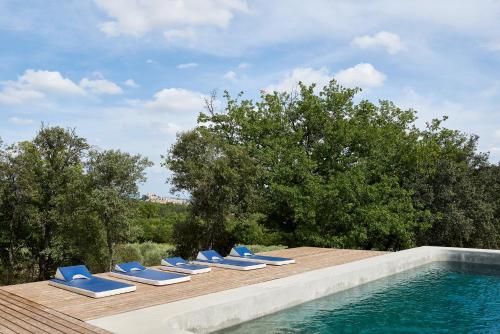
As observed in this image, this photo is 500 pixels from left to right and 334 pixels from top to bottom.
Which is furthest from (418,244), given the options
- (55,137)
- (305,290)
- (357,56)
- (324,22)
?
(55,137)

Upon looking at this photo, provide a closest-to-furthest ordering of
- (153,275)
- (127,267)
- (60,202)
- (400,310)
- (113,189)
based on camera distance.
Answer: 1. (400,310)
2. (153,275)
3. (127,267)
4. (113,189)
5. (60,202)

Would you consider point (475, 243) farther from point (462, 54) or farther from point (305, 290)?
point (305, 290)

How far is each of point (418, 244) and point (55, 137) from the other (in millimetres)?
17267

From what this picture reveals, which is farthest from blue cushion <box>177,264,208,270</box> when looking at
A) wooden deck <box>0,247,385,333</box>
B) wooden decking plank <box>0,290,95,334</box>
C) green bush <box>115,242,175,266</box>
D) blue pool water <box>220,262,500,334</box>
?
wooden decking plank <box>0,290,95,334</box>

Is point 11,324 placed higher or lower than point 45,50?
lower

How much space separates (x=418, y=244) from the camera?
21.5 m

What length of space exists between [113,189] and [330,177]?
31.6 ft

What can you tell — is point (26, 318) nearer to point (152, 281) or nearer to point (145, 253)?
point (152, 281)

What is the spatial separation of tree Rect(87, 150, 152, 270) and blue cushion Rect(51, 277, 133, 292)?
332 cm

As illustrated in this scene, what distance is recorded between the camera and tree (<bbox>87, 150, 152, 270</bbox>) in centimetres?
1228

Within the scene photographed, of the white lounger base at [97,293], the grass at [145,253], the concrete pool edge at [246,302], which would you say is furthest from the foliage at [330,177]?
the white lounger base at [97,293]

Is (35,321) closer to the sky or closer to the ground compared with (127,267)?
closer to the ground

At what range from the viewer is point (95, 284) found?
8719 millimetres

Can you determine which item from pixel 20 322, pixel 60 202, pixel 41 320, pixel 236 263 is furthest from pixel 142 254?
pixel 20 322
